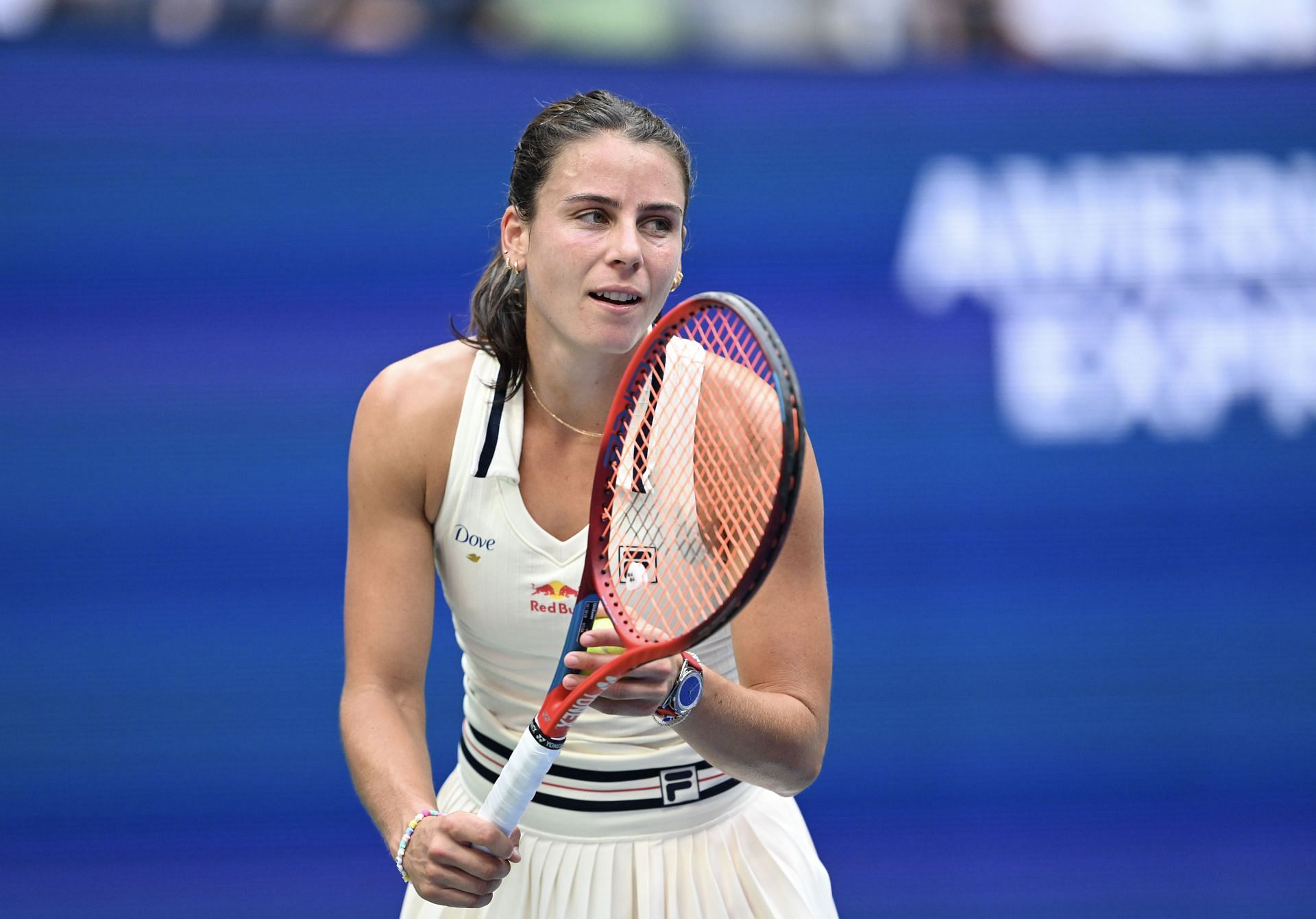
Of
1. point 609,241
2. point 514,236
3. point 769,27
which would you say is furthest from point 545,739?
point 769,27

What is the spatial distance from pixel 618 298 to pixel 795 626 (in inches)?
18.3

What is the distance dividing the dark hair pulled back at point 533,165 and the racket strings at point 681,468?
28 centimetres

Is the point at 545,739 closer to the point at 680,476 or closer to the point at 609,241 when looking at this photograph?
the point at 680,476

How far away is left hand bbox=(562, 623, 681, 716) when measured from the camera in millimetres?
1440

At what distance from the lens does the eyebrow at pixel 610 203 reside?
5.74 ft

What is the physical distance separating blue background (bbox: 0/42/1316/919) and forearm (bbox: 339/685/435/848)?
161cm

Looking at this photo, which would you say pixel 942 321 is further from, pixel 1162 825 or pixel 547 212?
pixel 547 212

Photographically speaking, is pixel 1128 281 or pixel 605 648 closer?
pixel 605 648

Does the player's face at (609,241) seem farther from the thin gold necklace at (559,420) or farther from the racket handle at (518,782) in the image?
the racket handle at (518,782)

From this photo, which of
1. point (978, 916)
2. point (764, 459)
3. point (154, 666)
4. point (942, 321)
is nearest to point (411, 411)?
point (764, 459)

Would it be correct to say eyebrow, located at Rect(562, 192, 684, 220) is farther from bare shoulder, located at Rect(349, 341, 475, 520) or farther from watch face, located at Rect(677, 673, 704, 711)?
watch face, located at Rect(677, 673, 704, 711)

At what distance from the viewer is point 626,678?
1.44m

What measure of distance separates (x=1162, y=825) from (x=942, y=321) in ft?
4.60

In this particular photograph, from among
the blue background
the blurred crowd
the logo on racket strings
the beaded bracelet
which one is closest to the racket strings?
the logo on racket strings
